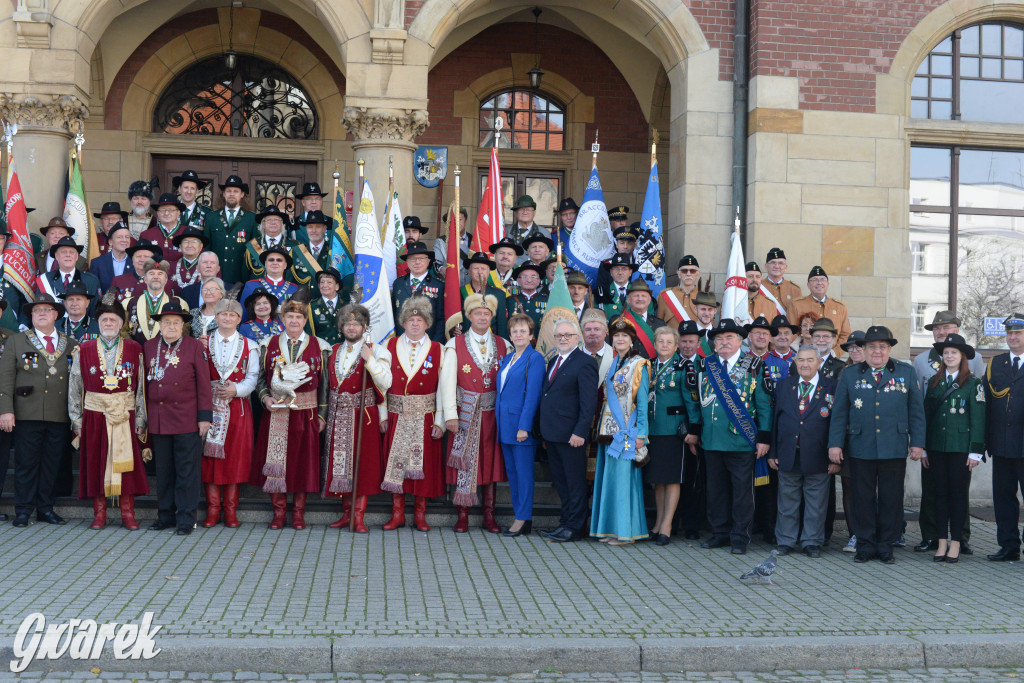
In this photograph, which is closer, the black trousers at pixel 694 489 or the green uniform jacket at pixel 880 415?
the green uniform jacket at pixel 880 415

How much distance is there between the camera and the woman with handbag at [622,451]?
8055mm

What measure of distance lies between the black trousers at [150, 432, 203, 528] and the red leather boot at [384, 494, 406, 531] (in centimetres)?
154

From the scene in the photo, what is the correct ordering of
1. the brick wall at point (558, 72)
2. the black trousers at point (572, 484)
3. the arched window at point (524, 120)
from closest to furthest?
the black trousers at point (572, 484), the brick wall at point (558, 72), the arched window at point (524, 120)

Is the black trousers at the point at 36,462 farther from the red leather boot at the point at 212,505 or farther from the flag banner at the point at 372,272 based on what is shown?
the flag banner at the point at 372,272

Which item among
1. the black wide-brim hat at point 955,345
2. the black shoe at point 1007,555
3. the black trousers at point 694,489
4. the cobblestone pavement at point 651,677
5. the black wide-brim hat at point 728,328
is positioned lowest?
the cobblestone pavement at point 651,677

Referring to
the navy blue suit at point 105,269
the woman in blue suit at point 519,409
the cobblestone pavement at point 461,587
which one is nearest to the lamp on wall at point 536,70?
the navy blue suit at point 105,269

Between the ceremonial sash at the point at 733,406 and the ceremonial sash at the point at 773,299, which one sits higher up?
the ceremonial sash at the point at 773,299

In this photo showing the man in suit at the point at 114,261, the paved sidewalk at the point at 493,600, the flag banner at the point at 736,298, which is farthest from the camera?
the flag banner at the point at 736,298

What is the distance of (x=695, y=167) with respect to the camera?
37.1 feet

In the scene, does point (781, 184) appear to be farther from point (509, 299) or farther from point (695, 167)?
point (509, 299)

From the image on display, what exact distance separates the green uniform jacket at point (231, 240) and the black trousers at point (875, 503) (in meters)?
6.06

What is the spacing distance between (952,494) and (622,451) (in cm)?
266

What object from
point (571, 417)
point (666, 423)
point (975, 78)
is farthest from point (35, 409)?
point (975, 78)

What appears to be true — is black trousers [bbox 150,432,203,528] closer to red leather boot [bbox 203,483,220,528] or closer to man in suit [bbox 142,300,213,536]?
man in suit [bbox 142,300,213,536]
